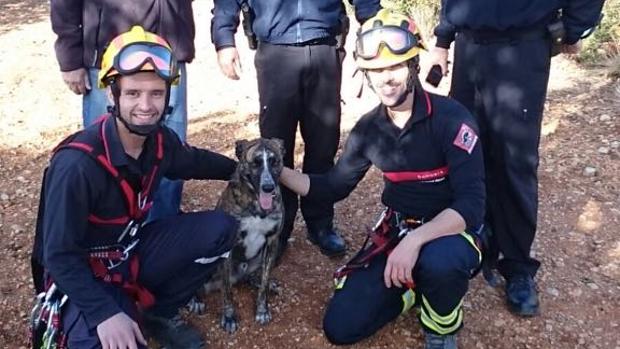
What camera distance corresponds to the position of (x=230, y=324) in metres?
4.21

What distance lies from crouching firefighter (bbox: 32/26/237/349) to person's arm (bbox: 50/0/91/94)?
35.2 inches

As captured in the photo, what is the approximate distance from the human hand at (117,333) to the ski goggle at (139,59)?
1131mm

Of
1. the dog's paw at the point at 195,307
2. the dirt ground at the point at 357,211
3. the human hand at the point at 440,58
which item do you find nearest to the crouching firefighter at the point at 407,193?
the dirt ground at the point at 357,211

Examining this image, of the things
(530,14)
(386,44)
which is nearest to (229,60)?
(386,44)

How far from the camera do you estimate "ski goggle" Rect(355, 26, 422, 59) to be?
11.6ft

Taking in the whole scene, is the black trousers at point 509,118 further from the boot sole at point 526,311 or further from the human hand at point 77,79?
the human hand at point 77,79

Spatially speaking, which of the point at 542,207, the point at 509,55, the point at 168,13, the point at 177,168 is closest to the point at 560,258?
the point at 542,207

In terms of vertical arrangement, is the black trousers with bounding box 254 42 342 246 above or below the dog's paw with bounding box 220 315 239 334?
above

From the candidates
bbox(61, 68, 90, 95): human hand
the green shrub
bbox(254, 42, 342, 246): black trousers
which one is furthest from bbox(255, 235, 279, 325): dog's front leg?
the green shrub

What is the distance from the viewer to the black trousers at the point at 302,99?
4480mm

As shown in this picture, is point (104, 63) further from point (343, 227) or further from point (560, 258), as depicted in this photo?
point (560, 258)

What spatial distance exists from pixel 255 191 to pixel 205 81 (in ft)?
15.7

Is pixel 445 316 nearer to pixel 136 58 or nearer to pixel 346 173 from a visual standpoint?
pixel 346 173

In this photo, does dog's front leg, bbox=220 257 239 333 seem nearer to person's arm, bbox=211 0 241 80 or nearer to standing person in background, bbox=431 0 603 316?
person's arm, bbox=211 0 241 80
